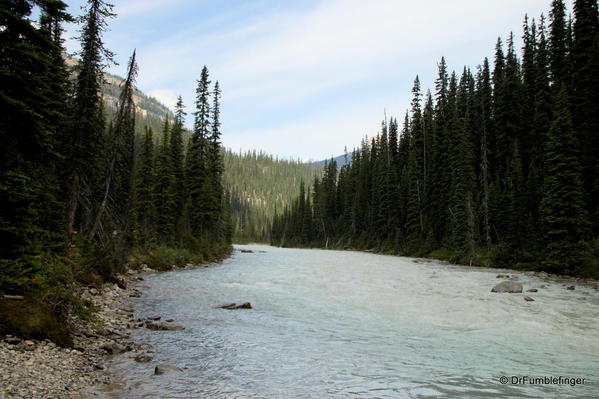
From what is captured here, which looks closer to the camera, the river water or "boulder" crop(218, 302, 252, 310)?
the river water

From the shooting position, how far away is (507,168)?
4538 centimetres

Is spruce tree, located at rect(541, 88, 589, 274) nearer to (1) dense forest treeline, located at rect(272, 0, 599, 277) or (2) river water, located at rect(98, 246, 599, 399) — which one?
(1) dense forest treeline, located at rect(272, 0, 599, 277)

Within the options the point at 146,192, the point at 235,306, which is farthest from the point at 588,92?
the point at 146,192

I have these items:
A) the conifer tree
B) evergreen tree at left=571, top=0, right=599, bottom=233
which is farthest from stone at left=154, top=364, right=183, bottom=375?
the conifer tree

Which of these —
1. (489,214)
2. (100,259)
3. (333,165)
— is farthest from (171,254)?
(333,165)

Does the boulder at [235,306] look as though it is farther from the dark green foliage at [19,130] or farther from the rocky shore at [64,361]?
the dark green foliage at [19,130]

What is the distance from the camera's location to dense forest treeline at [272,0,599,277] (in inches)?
1190

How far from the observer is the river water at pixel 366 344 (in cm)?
780

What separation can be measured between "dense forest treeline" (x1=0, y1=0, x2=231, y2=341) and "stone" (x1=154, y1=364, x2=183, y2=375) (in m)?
2.60

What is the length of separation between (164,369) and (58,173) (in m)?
12.6

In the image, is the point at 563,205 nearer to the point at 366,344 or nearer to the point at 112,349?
the point at 366,344

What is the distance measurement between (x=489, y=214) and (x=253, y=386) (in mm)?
43545

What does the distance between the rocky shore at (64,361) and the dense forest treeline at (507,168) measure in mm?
29227

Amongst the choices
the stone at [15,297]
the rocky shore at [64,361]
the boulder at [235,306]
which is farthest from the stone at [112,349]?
the boulder at [235,306]
